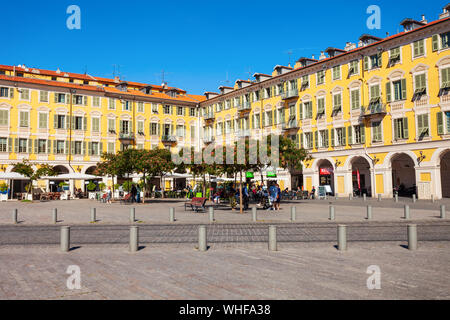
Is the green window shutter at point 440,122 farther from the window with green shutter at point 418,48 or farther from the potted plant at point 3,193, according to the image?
the potted plant at point 3,193

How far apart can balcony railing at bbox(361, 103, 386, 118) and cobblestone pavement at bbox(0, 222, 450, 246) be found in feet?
71.9

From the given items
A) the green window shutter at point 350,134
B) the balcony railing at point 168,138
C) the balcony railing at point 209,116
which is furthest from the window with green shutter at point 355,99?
the balcony railing at point 168,138

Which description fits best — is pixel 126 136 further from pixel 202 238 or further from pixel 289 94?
pixel 202 238

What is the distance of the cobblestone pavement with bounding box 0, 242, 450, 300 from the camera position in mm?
5574

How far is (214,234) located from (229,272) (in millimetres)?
5689

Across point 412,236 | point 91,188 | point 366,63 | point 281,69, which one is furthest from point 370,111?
point 91,188

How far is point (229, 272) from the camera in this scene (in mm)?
6957

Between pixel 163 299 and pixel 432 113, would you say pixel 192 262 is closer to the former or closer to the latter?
pixel 163 299

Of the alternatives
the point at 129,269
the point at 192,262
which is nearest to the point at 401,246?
the point at 192,262

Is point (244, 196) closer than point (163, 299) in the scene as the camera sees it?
No

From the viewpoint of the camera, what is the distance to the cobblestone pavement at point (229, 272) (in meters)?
5.57

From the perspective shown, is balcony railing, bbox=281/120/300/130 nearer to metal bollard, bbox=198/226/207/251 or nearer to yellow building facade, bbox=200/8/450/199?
yellow building facade, bbox=200/8/450/199
